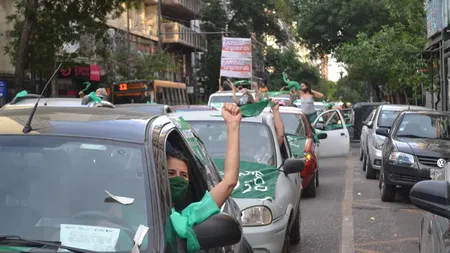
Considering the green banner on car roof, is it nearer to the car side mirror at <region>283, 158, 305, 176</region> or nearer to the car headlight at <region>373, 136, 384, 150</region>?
the car side mirror at <region>283, 158, 305, 176</region>

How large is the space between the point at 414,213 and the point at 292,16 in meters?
34.7

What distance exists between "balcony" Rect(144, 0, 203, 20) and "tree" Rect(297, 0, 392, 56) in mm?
13838

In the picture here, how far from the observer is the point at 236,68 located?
3203cm

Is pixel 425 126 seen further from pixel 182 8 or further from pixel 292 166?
pixel 182 8

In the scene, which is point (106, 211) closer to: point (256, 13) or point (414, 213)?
point (414, 213)

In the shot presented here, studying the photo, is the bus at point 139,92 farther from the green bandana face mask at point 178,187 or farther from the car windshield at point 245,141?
the green bandana face mask at point 178,187

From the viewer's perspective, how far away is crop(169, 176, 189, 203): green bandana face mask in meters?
4.23

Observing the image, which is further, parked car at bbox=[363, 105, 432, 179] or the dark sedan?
parked car at bbox=[363, 105, 432, 179]

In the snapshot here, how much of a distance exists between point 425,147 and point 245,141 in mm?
4672

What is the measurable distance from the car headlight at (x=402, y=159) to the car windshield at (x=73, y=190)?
30.7ft

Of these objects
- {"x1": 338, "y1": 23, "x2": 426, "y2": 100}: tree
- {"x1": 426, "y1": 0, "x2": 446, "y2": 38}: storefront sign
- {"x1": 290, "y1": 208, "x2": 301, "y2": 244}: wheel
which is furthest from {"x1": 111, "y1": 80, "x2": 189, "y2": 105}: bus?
{"x1": 290, "y1": 208, "x2": 301, "y2": 244}: wheel

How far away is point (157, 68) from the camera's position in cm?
4369

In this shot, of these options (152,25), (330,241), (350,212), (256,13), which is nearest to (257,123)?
(330,241)

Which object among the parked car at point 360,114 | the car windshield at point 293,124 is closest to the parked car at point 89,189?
the car windshield at point 293,124
